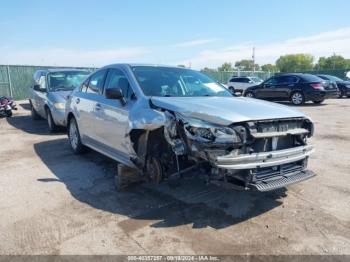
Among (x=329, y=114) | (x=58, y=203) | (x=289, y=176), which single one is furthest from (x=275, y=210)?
(x=329, y=114)

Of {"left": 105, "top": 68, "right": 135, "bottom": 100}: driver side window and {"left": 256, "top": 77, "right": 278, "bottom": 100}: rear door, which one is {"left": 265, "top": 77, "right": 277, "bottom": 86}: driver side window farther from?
{"left": 105, "top": 68, "right": 135, "bottom": 100}: driver side window

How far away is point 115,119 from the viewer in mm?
4836

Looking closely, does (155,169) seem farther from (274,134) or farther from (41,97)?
(41,97)

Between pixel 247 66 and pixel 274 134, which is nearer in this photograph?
pixel 274 134

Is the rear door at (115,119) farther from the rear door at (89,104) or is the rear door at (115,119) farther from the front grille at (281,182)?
the front grille at (281,182)

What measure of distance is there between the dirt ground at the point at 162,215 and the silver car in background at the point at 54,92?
3.04 meters

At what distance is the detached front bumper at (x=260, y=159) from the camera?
3.37 m

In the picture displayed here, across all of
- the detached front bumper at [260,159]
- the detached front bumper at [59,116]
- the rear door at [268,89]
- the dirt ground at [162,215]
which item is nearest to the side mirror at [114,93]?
the dirt ground at [162,215]

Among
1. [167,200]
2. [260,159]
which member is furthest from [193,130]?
[167,200]

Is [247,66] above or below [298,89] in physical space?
above

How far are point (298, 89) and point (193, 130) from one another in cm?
1435

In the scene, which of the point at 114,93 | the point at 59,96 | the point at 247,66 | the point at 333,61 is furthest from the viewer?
the point at 333,61

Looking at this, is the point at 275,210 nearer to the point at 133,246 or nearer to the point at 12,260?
the point at 133,246

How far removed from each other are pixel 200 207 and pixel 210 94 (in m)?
1.78
